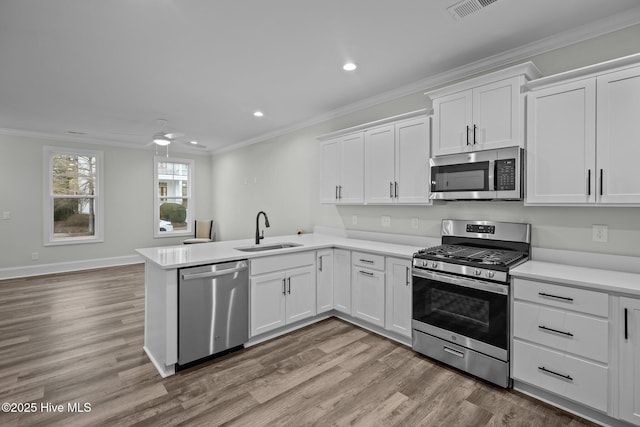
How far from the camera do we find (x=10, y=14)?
221cm

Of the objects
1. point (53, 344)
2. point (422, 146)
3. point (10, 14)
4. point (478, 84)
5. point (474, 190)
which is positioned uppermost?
point (10, 14)

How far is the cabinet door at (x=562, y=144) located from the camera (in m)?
2.13

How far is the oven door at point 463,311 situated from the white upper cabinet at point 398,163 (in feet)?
2.82

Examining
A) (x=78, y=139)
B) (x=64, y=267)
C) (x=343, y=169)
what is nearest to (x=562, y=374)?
(x=343, y=169)

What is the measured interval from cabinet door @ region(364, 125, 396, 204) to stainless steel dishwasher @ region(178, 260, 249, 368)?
1600 mm

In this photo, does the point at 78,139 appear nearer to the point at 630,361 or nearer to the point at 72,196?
the point at 72,196

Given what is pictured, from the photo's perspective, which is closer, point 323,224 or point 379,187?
point 379,187

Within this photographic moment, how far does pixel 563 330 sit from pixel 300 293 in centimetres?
220

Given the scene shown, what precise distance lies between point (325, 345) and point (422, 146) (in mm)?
2134

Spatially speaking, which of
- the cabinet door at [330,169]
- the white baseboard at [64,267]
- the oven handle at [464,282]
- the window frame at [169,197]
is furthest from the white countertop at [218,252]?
the window frame at [169,197]

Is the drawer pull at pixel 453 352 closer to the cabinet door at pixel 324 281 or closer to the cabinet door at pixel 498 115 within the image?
the cabinet door at pixel 324 281

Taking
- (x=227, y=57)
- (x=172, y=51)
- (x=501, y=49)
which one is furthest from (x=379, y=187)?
(x=172, y=51)

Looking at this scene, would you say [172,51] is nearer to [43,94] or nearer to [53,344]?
[43,94]

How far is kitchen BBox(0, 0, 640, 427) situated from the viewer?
2.41 m
